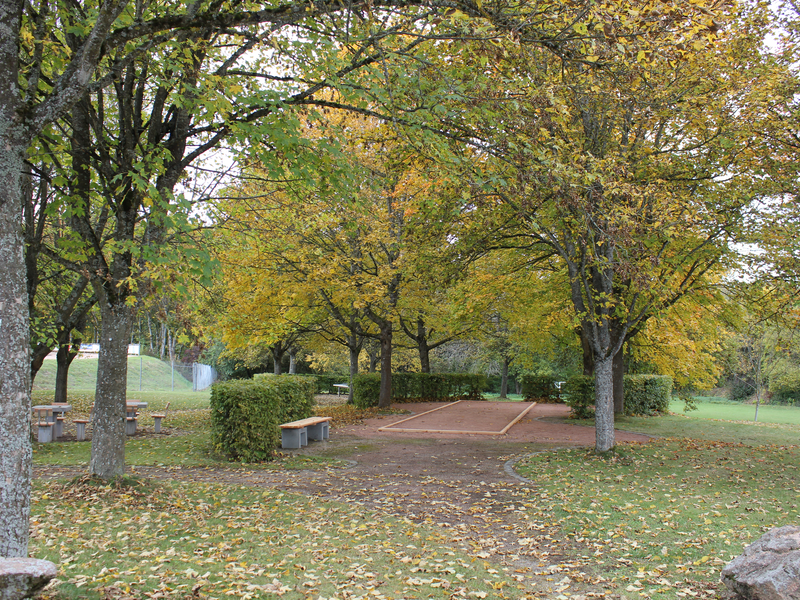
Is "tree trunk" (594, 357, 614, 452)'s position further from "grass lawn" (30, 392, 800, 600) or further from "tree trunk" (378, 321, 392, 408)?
"tree trunk" (378, 321, 392, 408)

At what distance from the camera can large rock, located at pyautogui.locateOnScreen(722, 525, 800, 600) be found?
3.47m

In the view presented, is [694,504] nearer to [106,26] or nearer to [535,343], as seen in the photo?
[106,26]

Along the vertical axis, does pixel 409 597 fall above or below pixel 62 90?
below

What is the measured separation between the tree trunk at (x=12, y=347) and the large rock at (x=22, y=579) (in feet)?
1.79

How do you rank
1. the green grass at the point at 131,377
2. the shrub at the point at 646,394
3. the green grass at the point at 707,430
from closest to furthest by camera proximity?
the green grass at the point at 707,430, the shrub at the point at 646,394, the green grass at the point at 131,377

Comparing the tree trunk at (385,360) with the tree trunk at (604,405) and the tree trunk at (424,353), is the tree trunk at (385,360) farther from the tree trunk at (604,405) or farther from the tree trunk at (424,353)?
the tree trunk at (604,405)

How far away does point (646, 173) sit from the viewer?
9.61m

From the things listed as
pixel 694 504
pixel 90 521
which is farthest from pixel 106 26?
pixel 694 504

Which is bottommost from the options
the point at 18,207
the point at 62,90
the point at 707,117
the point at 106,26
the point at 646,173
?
the point at 18,207

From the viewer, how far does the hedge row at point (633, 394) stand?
58.6ft

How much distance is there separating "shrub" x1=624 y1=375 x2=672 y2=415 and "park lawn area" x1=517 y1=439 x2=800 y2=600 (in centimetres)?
810

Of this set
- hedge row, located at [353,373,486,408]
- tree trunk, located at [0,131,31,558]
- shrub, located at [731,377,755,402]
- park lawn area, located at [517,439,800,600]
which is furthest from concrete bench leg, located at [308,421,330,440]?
shrub, located at [731,377,755,402]

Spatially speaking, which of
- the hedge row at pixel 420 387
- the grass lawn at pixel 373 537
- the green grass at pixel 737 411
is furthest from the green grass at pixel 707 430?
the green grass at pixel 737 411

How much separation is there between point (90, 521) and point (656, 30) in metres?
7.45
